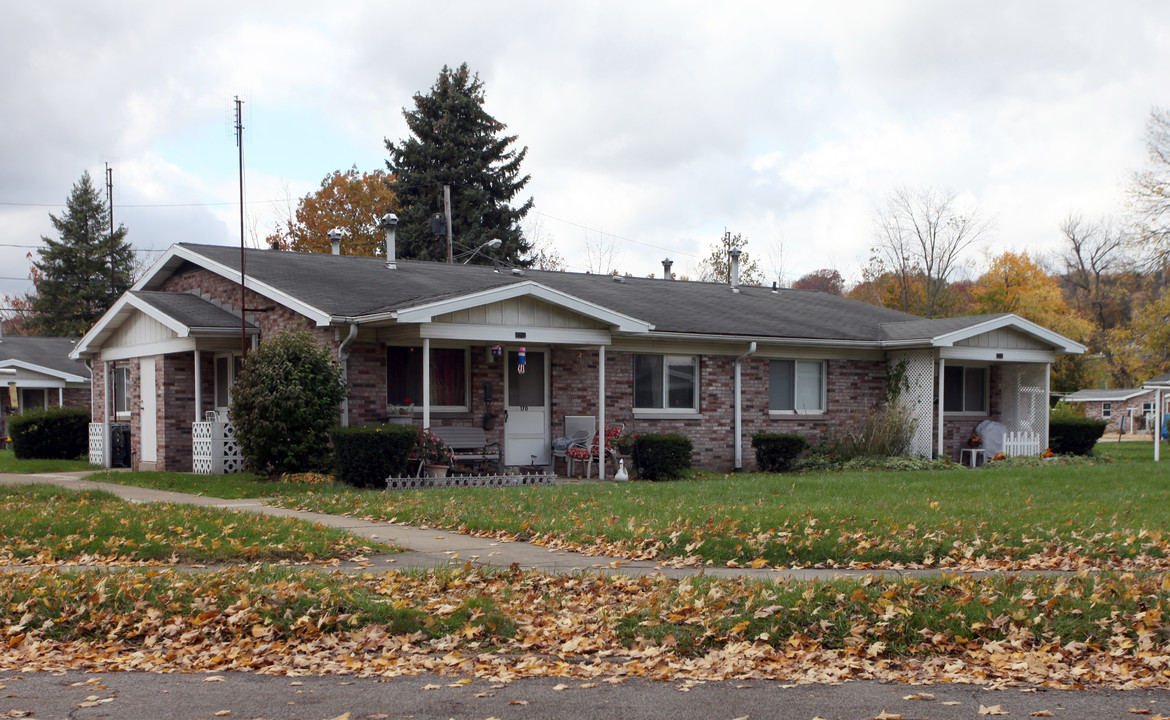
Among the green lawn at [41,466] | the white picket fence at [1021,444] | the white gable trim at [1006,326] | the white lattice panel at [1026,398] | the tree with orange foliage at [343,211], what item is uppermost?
the tree with orange foliage at [343,211]

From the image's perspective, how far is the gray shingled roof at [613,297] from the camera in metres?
18.4

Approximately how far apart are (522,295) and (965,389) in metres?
12.3

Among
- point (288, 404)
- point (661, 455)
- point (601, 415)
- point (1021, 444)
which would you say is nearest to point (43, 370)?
point (288, 404)

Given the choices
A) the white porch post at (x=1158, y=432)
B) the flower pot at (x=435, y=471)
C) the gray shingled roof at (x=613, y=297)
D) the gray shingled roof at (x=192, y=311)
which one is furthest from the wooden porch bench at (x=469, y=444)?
the white porch post at (x=1158, y=432)

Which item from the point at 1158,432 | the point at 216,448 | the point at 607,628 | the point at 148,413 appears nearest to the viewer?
the point at 607,628

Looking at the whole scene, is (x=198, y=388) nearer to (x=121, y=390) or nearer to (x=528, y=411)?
(x=121, y=390)

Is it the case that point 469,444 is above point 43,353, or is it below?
below

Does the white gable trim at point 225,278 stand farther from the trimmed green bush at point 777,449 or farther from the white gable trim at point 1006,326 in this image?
the white gable trim at point 1006,326

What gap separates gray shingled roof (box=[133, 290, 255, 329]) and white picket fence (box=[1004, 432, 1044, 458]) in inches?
635

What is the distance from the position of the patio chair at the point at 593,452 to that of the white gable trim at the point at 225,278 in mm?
4953

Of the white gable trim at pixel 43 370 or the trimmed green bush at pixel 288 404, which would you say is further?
the white gable trim at pixel 43 370

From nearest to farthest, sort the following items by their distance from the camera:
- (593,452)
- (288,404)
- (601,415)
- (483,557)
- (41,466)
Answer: (483,557) → (288,404) → (601,415) → (593,452) → (41,466)

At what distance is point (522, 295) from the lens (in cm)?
1738

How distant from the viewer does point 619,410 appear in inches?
794
